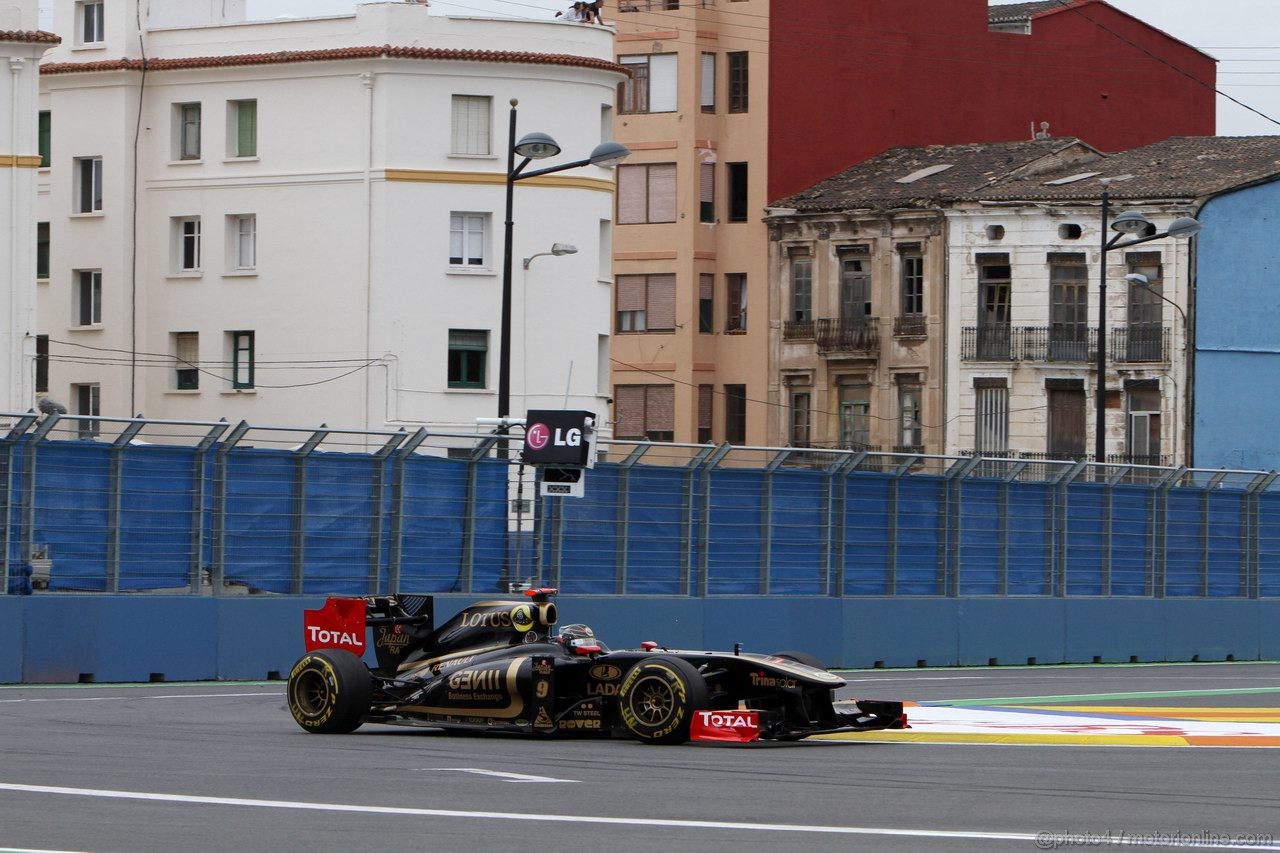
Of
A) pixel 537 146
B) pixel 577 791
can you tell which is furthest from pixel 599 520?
pixel 577 791

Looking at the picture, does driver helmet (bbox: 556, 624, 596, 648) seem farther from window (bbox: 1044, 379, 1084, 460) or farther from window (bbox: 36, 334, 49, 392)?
window (bbox: 1044, 379, 1084, 460)

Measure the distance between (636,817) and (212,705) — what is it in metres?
9.01

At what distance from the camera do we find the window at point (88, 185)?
57278mm

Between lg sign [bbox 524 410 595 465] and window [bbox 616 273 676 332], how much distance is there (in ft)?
139

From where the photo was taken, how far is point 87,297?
189ft

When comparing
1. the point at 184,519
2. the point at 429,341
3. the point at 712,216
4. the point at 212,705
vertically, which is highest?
the point at 712,216

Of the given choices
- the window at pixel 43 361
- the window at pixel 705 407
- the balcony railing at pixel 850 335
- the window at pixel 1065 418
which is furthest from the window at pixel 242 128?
the window at pixel 1065 418

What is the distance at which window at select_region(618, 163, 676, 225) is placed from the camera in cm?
6769

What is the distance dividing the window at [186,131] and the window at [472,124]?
262 inches

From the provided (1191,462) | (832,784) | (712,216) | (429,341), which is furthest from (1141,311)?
(832,784)

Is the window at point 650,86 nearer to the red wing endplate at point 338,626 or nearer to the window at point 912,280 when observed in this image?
the window at point 912,280

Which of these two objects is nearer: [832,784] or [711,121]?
[832,784]

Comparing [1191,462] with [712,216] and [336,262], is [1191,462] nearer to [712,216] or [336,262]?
[712,216]

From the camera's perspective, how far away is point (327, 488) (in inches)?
968
